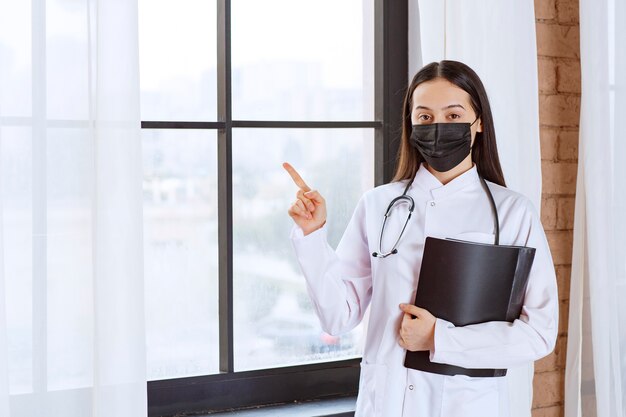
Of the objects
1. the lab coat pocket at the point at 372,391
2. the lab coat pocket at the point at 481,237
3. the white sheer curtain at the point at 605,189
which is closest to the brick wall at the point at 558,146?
the white sheer curtain at the point at 605,189

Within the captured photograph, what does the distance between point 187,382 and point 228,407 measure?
0.15 meters

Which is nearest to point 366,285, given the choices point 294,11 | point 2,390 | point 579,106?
point 2,390

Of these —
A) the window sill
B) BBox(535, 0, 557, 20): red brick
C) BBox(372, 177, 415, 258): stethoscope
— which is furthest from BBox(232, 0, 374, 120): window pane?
the window sill

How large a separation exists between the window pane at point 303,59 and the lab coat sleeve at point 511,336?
92 centimetres

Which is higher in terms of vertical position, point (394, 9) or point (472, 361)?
point (394, 9)

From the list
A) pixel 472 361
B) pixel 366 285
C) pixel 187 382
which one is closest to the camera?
pixel 472 361

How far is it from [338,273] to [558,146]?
107 centimetres

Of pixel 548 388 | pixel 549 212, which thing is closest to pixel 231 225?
pixel 549 212

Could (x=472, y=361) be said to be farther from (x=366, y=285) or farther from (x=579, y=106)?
(x=579, y=106)

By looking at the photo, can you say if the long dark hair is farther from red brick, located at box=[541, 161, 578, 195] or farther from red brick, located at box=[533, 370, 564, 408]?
red brick, located at box=[533, 370, 564, 408]

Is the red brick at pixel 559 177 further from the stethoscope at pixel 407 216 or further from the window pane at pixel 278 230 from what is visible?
the stethoscope at pixel 407 216

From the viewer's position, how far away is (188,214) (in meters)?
2.20

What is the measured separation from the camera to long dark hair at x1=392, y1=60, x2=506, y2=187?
1.69 metres

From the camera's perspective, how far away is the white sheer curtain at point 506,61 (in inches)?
84.0
